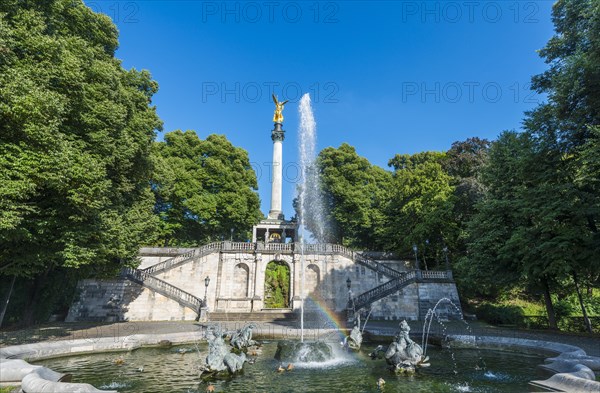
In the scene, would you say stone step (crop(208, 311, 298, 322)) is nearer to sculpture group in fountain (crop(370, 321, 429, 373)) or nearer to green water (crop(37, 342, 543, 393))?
green water (crop(37, 342, 543, 393))

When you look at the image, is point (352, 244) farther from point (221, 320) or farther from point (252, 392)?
point (252, 392)

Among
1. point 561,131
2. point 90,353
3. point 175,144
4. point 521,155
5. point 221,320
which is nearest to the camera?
A: point 90,353

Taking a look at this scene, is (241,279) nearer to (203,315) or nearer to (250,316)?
(250,316)

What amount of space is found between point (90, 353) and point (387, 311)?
64.9ft

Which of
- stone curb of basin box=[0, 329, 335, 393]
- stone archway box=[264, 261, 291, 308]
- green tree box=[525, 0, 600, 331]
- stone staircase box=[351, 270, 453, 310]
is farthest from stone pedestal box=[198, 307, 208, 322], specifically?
green tree box=[525, 0, 600, 331]

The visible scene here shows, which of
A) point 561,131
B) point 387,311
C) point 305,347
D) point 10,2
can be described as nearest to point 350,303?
point 387,311

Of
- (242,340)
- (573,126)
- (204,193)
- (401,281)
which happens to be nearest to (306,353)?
(242,340)

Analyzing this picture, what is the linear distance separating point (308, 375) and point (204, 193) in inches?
1110

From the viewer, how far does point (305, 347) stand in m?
10.1

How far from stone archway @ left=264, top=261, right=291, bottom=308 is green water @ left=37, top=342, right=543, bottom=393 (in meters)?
20.2

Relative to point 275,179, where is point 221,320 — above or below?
below

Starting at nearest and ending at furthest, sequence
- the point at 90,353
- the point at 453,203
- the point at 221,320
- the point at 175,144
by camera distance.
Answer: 1. the point at 90,353
2. the point at 221,320
3. the point at 453,203
4. the point at 175,144

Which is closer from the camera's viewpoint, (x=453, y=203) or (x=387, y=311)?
(x=387, y=311)

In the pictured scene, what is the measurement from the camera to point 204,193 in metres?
34.2
